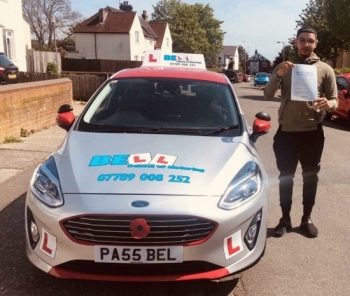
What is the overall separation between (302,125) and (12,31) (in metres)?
23.5

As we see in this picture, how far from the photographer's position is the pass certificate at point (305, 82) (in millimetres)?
3957

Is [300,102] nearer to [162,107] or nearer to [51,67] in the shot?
[162,107]

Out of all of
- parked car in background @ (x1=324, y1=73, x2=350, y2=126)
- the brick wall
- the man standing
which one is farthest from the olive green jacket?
parked car in background @ (x1=324, y1=73, x2=350, y2=126)

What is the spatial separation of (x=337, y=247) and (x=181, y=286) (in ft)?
5.56

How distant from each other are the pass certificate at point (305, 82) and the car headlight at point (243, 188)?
3.25ft

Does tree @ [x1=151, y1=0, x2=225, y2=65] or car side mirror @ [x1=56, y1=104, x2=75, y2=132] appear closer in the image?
car side mirror @ [x1=56, y1=104, x2=75, y2=132]

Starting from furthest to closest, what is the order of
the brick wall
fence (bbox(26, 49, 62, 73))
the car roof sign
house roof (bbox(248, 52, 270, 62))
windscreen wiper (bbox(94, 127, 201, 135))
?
house roof (bbox(248, 52, 270, 62)) < fence (bbox(26, 49, 62, 73)) < the brick wall < the car roof sign < windscreen wiper (bbox(94, 127, 201, 135))

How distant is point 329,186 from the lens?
6.33 metres

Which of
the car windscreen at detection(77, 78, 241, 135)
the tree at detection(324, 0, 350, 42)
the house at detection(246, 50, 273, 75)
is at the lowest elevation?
the house at detection(246, 50, 273, 75)

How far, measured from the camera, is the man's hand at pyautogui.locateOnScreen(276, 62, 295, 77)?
403 cm

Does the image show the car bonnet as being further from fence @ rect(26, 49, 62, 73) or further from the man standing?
fence @ rect(26, 49, 62, 73)

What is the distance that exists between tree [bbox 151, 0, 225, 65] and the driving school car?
7651 centimetres

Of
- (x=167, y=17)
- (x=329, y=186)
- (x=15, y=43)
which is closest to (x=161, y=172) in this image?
(x=329, y=186)

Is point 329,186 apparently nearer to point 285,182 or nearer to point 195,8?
point 285,182
